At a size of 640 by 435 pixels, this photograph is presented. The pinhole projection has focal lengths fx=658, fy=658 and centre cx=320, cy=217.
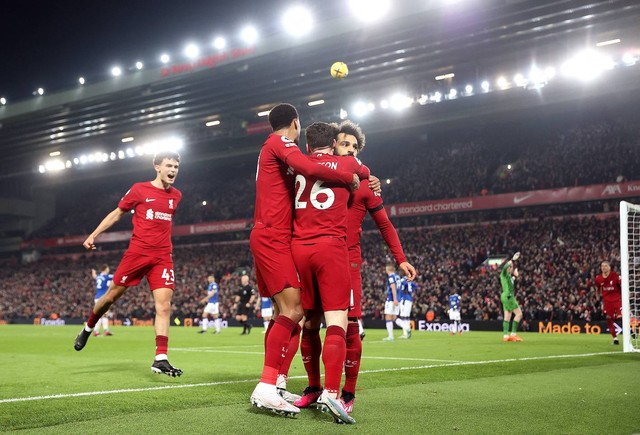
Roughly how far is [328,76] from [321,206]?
108ft

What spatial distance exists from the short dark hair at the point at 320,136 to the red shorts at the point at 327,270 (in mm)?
875

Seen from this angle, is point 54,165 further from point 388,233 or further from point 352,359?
point 352,359

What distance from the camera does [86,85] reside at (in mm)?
44312

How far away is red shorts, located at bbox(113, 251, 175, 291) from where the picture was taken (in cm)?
827

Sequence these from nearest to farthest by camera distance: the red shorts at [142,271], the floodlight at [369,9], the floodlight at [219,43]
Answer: the red shorts at [142,271]
the floodlight at [369,9]
the floodlight at [219,43]

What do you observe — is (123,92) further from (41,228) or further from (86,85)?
(41,228)

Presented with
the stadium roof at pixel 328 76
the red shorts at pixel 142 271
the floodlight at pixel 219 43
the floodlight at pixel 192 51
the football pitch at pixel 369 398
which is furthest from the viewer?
the floodlight at pixel 192 51

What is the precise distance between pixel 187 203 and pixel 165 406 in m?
46.9

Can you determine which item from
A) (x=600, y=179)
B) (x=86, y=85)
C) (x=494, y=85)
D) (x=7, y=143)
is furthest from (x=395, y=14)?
(x=7, y=143)

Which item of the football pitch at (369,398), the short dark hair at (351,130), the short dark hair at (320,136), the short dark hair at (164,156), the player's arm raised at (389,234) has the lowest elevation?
the football pitch at (369,398)

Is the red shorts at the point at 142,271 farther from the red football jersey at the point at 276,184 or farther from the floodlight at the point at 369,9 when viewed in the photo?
the floodlight at the point at 369,9

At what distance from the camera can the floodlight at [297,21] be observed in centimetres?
3541

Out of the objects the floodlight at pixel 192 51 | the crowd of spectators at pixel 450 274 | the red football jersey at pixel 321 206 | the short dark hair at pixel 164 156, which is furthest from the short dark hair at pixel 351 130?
the floodlight at pixel 192 51

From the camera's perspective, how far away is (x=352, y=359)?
18.6 ft
